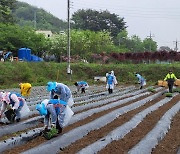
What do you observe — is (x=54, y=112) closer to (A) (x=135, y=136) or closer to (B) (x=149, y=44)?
(A) (x=135, y=136)

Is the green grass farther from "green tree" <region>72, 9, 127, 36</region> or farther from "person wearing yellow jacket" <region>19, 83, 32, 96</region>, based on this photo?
"green tree" <region>72, 9, 127, 36</region>

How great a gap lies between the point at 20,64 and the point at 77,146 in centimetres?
2063

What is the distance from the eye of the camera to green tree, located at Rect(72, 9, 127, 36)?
2630 inches

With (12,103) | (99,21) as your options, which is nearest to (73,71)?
(12,103)

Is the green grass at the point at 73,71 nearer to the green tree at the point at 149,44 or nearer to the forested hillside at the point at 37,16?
the green tree at the point at 149,44

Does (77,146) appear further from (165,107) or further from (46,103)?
(165,107)

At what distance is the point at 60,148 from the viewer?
7859 millimetres

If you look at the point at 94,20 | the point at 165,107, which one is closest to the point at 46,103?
the point at 165,107

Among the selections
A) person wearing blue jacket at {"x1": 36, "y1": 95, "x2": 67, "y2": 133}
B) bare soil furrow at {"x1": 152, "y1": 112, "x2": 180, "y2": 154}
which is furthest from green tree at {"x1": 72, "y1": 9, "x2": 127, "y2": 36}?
person wearing blue jacket at {"x1": 36, "y1": 95, "x2": 67, "y2": 133}

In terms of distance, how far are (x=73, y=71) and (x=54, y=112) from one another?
23257 mm

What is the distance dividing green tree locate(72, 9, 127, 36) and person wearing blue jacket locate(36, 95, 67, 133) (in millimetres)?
57958

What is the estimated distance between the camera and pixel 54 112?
8.94 metres

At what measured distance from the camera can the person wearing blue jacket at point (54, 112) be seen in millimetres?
8898

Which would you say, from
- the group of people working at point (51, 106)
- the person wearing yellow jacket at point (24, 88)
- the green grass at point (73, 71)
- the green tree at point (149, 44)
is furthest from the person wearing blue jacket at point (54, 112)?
the green tree at point (149, 44)
